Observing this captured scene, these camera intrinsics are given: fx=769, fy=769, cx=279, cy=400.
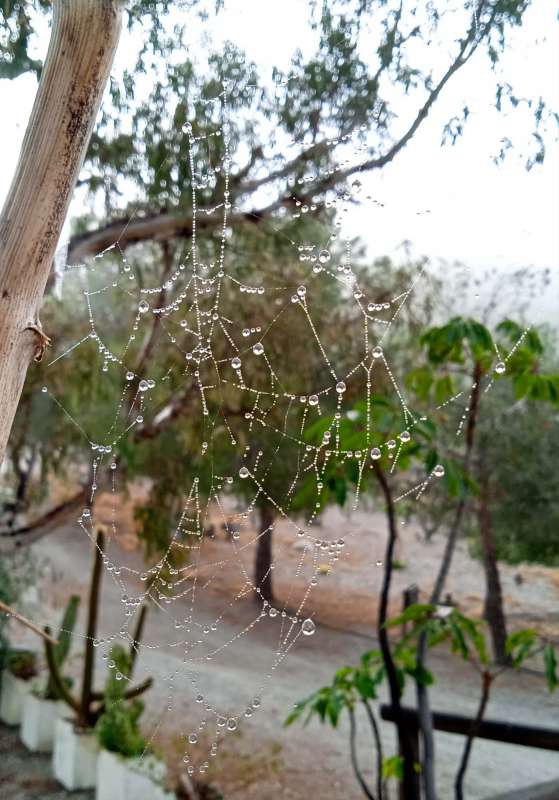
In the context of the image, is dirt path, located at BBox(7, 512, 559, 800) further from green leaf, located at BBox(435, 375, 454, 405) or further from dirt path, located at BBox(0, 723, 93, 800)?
green leaf, located at BBox(435, 375, 454, 405)

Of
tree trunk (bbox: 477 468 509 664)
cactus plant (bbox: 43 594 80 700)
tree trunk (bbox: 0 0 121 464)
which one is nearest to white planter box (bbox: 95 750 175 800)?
cactus plant (bbox: 43 594 80 700)

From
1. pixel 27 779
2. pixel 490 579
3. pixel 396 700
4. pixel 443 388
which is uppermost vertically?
pixel 443 388

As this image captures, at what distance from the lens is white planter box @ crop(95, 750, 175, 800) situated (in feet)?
2.82

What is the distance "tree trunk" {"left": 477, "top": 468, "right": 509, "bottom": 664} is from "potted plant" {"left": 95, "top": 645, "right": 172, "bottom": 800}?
464 millimetres

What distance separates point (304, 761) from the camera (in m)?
0.95

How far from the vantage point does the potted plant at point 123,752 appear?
2.84ft

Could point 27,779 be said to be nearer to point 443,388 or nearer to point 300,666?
point 300,666

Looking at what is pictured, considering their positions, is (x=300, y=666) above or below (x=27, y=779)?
above

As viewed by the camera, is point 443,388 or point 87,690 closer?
point 443,388

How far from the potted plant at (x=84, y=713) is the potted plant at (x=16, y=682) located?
0.19 feet

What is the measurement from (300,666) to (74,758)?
0.99ft

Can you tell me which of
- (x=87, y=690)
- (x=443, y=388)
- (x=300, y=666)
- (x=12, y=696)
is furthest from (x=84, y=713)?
(x=443, y=388)

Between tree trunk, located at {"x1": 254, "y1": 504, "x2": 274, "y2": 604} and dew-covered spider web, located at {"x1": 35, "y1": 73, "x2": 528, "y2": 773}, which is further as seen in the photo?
→ tree trunk, located at {"x1": 254, "y1": 504, "x2": 274, "y2": 604}

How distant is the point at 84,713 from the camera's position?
0.98m
